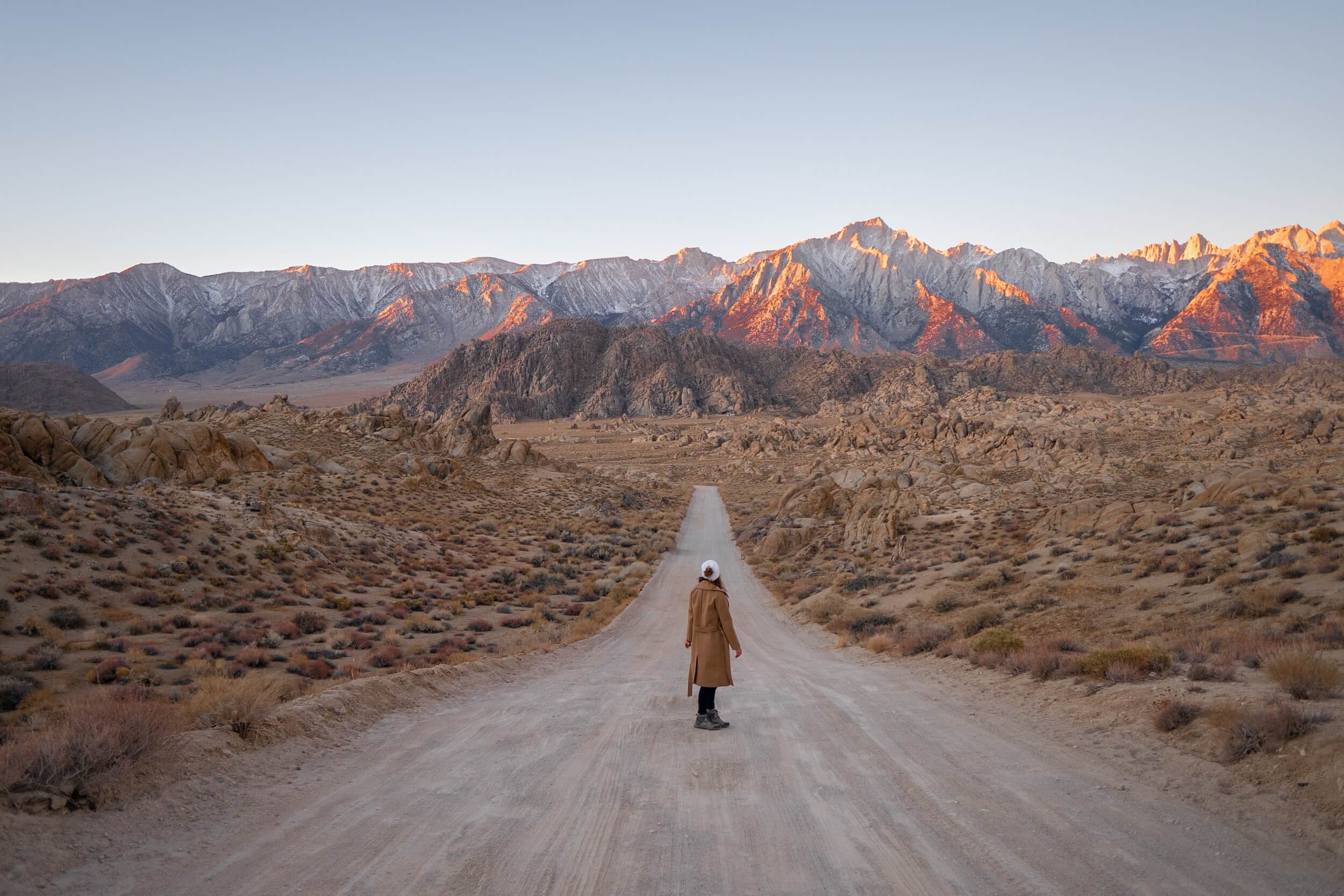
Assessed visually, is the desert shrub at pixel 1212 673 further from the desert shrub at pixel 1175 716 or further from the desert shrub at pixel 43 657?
the desert shrub at pixel 43 657

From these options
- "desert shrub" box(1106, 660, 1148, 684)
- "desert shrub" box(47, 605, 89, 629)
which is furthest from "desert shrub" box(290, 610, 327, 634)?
"desert shrub" box(1106, 660, 1148, 684)

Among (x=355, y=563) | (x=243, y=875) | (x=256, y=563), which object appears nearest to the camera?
(x=243, y=875)

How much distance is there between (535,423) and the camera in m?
149

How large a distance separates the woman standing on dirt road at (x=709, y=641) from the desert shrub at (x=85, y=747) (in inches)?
208

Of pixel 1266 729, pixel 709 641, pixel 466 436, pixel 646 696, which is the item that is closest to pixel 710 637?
pixel 709 641

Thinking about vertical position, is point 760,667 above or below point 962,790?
below

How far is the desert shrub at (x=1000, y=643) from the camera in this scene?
11.4 metres

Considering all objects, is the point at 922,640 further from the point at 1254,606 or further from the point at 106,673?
the point at 106,673

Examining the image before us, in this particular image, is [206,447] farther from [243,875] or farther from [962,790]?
[962,790]

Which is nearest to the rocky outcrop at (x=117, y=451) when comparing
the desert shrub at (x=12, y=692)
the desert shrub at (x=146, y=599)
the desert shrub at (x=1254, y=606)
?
the desert shrub at (x=146, y=599)

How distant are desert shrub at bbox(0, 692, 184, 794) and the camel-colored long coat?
5364 mm

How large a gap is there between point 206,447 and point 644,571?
2322 cm

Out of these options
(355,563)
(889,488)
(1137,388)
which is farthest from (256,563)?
(1137,388)

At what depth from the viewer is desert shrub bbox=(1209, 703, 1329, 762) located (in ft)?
19.5
